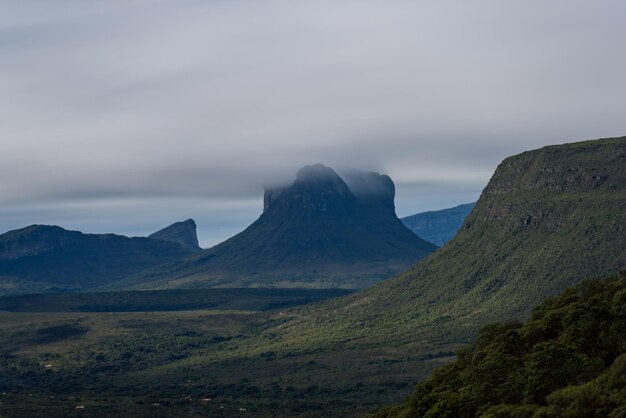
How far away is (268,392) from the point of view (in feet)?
583

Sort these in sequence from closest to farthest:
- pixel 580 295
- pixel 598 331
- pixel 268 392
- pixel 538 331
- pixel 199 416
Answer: pixel 598 331
pixel 538 331
pixel 580 295
pixel 199 416
pixel 268 392

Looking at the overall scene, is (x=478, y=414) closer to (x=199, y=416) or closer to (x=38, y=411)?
(x=199, y=416)

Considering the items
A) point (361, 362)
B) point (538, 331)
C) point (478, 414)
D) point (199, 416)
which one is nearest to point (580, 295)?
point (538, 331)

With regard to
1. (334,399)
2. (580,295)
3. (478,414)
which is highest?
(580,295)

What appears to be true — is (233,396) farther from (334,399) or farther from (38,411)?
(38,411)

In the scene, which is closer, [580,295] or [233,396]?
[580,295]

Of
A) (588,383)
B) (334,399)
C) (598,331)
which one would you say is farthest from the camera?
(334,399)

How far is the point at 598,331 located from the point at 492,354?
9.80 m

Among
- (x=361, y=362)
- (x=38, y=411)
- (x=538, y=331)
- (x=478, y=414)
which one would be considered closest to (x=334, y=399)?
(x=361, y=362)

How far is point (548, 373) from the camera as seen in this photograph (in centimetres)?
7725

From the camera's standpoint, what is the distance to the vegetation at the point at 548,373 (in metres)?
69.0

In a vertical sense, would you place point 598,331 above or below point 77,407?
above

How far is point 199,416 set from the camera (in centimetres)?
14612

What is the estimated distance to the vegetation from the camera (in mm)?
69000
